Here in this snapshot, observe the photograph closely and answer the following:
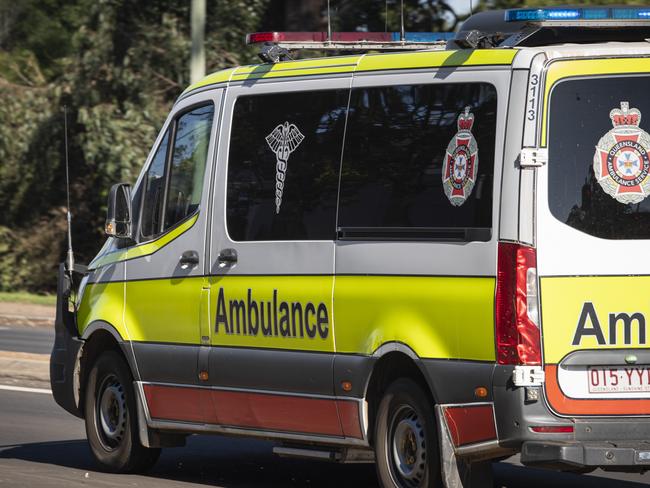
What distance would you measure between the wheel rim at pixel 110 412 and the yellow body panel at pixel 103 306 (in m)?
0.39

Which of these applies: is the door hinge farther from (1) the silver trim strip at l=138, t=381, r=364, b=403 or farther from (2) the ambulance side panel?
(1) the silver trim strip at l=138, t=381, r=364, b=403

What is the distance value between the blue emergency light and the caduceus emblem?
5.13 ft

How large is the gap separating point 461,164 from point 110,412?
3492 millimetres

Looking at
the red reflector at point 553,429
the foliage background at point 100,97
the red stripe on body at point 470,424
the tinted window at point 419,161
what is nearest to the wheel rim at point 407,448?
the red stripe on body at point 470,424

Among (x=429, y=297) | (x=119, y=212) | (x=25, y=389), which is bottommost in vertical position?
(x=25, y=389)

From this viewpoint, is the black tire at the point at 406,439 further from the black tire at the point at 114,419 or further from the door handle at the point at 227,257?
the black tire at the point at 114,419

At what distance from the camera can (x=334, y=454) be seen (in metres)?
8.14

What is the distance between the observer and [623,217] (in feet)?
23.4

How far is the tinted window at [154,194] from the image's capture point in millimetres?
9430

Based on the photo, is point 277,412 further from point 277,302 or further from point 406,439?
point 406,439

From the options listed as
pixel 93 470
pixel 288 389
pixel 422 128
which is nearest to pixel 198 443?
pixel 93 470

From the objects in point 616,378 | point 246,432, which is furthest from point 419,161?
point 246,432

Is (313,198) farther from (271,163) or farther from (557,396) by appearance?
(557,396)

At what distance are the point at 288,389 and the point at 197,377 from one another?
825 mm
